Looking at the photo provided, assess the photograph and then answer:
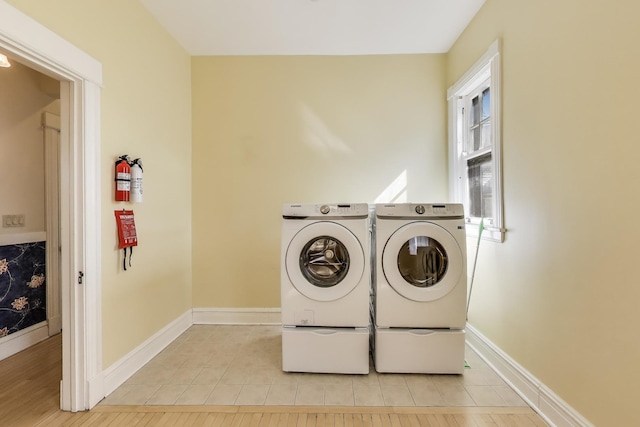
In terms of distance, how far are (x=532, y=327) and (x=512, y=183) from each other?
2.86 feet

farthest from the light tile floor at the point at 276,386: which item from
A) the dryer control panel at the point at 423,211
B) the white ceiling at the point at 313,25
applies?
the white ceiling at the point at 313,25

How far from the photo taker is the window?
2.10 meters

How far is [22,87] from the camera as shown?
251 cm

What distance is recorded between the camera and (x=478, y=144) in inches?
102

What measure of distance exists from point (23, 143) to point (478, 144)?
3.83 meters

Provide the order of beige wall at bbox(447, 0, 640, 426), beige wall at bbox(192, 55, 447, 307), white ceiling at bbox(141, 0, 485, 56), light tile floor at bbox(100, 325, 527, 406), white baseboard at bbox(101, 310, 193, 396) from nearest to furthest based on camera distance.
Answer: beige wall at bbox(447, 0, 640, 426) < light tile floor at bbox(100, 325, 527, 406) < white baseboard at bbox(101, 310, 193, 396) < white ceiling at bbox(141, 0, 485, 56) < beige wall at bbox(192, 55, 447, 307)

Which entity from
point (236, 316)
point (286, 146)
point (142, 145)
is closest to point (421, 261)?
point (286, 146)

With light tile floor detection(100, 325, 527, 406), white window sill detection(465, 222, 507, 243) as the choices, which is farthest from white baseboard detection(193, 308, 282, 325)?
white window sill detection(465, 222, 507, 243)

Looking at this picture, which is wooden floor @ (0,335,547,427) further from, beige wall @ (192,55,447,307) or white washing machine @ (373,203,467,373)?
beige wall @ (192,55,447,307)

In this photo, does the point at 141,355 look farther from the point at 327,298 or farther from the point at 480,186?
the point at 480,186

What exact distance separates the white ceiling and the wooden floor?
8.99 feet

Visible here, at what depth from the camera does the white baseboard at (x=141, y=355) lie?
1.90 meters

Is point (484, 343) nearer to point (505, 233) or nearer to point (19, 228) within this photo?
point (505, 233)

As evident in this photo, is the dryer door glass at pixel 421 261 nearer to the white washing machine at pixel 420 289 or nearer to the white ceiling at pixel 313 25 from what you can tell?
the white washing machine at pixel 420 289
